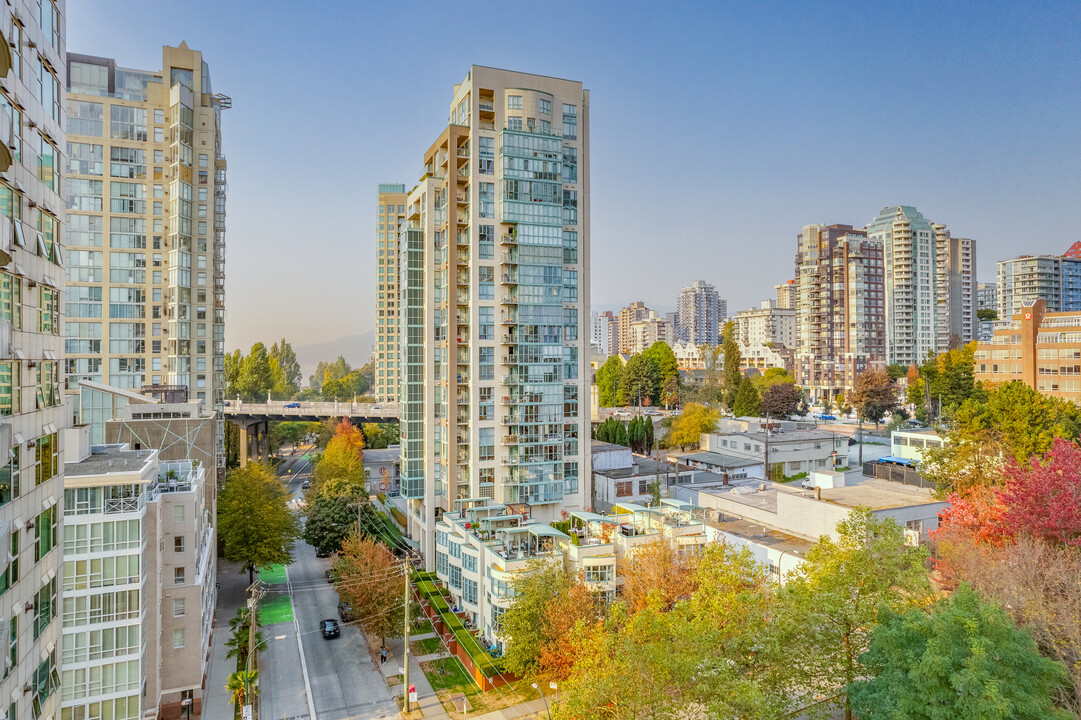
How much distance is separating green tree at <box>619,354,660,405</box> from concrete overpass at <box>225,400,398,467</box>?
34.0m

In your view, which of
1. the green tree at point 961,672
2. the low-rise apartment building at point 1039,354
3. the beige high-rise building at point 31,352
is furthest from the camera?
the low-rise apartment building at point 1039,354

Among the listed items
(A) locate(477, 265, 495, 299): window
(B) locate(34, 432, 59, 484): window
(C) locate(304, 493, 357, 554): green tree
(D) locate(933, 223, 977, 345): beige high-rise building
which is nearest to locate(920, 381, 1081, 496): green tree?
(A) locate(477, 265, 495, 299): window

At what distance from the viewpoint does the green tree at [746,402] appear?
8386cm

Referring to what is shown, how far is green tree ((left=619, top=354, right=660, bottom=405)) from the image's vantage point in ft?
309

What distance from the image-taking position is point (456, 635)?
103 ft

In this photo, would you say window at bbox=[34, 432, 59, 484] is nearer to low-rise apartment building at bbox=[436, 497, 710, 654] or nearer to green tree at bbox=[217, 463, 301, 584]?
low-rise apartment building at bbox=[436, 497, 710, 654]

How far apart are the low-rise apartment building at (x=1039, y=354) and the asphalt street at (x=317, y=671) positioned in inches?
2306

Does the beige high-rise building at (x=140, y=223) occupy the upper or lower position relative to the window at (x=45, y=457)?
upper

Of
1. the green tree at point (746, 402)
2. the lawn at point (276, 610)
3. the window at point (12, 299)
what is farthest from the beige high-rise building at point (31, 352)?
the green tree at point (746, 402)

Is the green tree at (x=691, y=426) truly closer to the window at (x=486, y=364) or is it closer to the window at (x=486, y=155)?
the window at (x=486, y=364)

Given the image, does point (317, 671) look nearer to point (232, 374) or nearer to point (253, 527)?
point (253, 527)

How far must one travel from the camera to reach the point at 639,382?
9356cm

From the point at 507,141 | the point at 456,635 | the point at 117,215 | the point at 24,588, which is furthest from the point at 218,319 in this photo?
the point at 24,588

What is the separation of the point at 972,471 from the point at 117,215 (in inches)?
2261
